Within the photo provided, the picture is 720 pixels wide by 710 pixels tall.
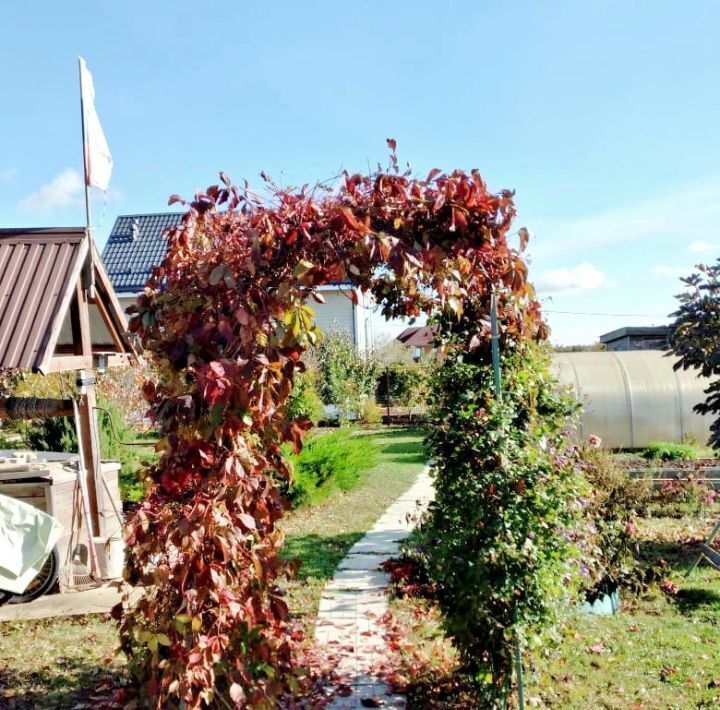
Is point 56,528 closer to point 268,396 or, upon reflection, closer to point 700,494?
point 268,396

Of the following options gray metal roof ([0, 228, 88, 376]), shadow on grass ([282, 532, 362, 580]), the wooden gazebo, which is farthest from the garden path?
gray metal roof ([0, 228, 88, 376])

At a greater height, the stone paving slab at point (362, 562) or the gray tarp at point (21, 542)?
the gray tarp at point (21, 542)

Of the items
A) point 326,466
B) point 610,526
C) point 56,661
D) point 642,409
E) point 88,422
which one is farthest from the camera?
point 642,409

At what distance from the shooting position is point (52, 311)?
548cm

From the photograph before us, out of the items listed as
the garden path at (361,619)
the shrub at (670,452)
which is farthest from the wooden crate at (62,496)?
the shrub at (670,452)

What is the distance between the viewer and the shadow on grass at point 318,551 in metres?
6.53

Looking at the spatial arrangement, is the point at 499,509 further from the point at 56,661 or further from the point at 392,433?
the point at 392,433

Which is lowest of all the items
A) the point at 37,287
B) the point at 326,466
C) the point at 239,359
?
the point at 326,466

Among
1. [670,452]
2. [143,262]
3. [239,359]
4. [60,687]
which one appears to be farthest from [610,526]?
[143,262]

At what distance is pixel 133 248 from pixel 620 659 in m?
24.0

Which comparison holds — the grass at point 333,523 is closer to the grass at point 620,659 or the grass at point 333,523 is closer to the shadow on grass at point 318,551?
the shadow on grass at point 318,551

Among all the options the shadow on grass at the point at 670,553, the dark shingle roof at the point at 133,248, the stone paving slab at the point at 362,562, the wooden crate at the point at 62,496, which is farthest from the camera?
the dark shingle roof at the point at 133,248

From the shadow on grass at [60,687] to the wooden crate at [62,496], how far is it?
70.1 inches

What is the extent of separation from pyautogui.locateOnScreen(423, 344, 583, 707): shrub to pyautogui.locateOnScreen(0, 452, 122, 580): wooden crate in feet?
12.9
